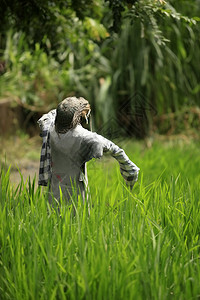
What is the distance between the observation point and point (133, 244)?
184 centimetres

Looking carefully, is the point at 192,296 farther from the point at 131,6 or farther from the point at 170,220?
the point at 131,6

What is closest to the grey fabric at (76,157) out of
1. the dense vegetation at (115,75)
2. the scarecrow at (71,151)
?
the scarecrow at (71,151)

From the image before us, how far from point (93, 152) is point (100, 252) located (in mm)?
486

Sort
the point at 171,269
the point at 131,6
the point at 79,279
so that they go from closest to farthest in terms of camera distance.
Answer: the point at 79,279 → the point at 171,269 → the point at 131,6

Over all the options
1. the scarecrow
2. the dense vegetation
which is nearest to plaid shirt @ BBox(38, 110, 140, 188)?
the scarecrow

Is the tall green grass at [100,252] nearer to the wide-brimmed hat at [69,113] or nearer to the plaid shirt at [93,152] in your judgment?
the plaid shirt at [93,152]

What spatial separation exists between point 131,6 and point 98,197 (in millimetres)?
1004

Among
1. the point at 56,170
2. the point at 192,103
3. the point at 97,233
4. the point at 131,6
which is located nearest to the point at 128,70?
the point at 192,103

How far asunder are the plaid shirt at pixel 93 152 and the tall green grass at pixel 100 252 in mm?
84

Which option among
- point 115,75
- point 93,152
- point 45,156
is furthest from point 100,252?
point 115,75

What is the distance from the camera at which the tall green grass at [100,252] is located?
165 cm

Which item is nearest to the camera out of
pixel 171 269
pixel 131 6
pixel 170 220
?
pixel 171 269

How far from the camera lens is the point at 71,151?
216cm

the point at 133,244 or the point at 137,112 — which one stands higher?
the point at 137,112
